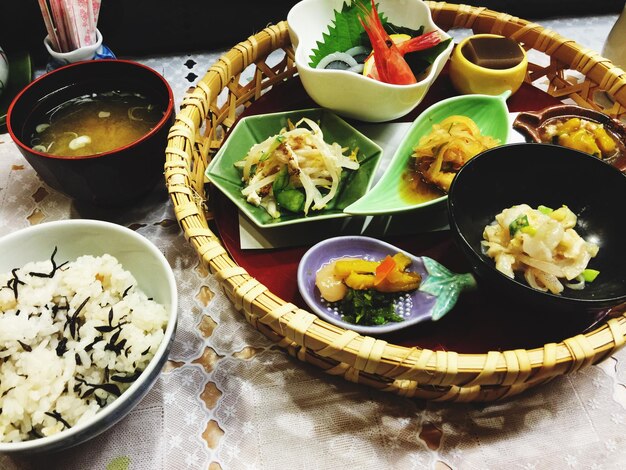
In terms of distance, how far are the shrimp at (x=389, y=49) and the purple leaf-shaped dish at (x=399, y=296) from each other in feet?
1.81

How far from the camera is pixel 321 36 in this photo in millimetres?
1487

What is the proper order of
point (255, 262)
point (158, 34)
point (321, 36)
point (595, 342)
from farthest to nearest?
point (158, 34) < point (321, 36) < point (255, 262) < point (595, 342)

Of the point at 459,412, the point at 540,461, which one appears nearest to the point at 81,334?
the point at 459,412

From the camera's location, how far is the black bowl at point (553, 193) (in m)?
1.05

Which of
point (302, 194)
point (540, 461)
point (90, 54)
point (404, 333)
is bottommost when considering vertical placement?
point (540, 461)

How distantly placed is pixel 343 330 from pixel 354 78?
67 centimetres

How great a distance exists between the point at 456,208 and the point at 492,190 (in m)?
0.18

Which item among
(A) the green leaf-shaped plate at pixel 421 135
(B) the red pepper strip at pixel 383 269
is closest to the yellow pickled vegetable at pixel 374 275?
(B) the red pepper strip at pixel 383 269

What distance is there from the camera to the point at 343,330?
0.86m

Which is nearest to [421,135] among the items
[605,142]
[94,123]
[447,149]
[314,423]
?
[447,149]

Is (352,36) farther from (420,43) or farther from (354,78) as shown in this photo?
(354,78)

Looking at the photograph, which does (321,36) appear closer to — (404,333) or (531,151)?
(531,151)

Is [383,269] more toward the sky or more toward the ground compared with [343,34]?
more toward the ground

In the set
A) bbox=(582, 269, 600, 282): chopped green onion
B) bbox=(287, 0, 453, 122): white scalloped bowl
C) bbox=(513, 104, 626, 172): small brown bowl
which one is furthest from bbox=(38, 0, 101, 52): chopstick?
bbox=(582, 269, 600, 282): chopped green onion
